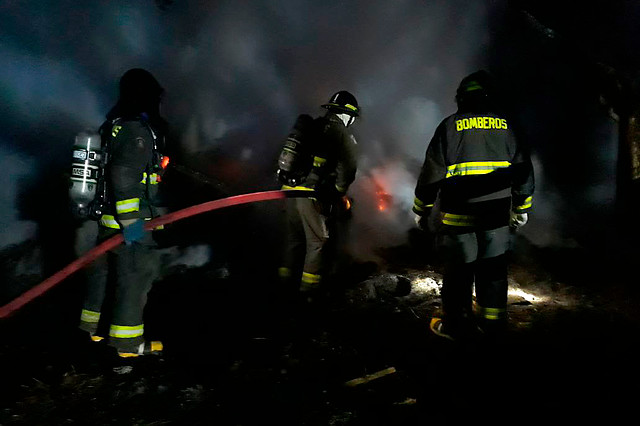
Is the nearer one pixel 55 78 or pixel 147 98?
pixel 147 98

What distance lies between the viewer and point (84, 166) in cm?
295

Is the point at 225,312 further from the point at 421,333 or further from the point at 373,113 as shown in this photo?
the point at 373,113

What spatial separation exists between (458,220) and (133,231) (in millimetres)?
2471

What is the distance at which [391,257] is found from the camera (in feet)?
20.7

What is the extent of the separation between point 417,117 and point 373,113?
3.04 ft

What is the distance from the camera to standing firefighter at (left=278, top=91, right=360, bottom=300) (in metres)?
4.12

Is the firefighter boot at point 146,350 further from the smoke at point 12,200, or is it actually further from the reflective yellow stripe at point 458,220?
the smoke at point 12,200

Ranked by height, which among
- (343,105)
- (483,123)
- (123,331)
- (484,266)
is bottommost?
(123,331)

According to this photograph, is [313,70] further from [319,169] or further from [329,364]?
[329,364]

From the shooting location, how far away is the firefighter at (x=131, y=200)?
9.50ft

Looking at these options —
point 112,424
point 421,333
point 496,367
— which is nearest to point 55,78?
point 112,424

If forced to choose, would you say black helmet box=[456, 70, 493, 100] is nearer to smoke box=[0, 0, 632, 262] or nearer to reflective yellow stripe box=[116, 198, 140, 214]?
reflective yellow stripe box=[116, 198, 140, 214]

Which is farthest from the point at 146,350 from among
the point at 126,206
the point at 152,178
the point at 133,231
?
the point at 152,178

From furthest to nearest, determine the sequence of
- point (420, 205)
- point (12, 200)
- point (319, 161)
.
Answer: point (12, 200), point (319, 161), point (420, 205)
